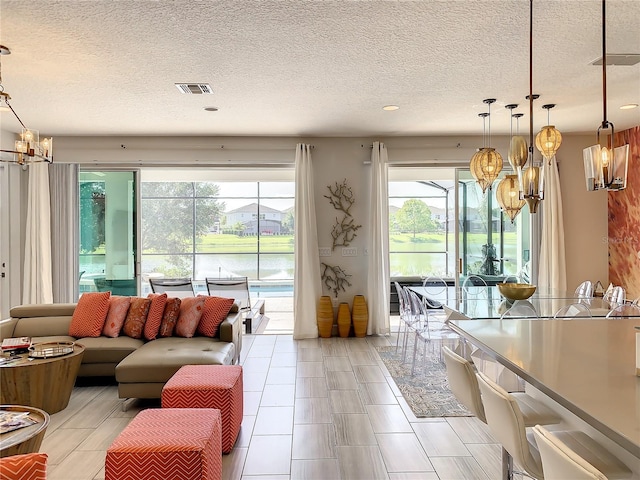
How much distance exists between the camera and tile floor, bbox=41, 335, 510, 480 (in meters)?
2.84

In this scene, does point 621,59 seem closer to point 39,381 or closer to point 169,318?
point 169,318

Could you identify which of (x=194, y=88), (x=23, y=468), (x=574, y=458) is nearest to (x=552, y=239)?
(x=194, y=88)

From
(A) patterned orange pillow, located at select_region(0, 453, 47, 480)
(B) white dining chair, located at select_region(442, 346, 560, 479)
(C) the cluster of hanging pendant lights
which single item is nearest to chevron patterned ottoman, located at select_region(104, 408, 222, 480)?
(A) patterned orange pillow, located at select_region(0, 453, 47, 480)

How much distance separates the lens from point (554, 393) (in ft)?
4.97

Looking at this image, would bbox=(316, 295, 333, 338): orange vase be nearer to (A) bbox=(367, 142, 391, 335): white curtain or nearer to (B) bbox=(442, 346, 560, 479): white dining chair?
(A) bbox=(367, 142, 391, 335): white curtain

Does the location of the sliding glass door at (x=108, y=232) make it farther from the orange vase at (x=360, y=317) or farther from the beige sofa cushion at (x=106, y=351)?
the orange vase at (x=360, y=317)

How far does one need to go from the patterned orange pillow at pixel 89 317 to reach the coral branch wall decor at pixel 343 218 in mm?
3187

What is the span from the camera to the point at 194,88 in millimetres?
4398

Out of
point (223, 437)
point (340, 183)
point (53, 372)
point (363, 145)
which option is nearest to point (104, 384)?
point (53, 372)

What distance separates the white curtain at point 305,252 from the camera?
6.57 meters

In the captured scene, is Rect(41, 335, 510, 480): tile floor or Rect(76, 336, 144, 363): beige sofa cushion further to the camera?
Rect(76, 336, 144, 363): beige sofa cushion

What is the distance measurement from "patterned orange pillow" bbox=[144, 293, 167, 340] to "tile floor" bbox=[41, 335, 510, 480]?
24.5 inches

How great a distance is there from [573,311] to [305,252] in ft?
11.6

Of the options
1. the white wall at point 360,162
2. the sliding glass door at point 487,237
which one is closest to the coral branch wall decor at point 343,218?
the white wall at point 360,162
